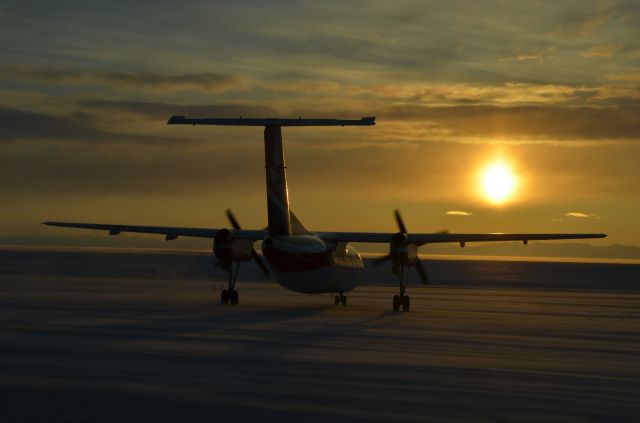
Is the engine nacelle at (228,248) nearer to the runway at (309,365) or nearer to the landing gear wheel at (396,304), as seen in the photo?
the runway at (309,365)

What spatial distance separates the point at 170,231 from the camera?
50.6 meters

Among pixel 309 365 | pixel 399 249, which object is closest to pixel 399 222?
pixel 399 249

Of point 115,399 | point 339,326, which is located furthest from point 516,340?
point 115,399

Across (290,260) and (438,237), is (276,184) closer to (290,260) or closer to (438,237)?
(290,260)

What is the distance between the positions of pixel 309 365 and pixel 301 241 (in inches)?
798

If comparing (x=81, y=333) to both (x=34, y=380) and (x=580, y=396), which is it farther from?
(x=580, y=396)

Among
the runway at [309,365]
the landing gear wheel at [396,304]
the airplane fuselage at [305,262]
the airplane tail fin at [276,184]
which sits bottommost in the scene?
the runway at [309,365]

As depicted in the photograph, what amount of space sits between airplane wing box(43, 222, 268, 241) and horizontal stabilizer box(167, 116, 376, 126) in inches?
222

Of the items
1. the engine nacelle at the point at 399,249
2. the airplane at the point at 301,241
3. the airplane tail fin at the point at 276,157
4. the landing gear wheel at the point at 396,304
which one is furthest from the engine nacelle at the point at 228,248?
the landing gear wheel at the point at 396,304

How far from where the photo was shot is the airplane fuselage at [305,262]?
4338 cm

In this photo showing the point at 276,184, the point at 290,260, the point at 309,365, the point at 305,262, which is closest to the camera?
the point at 309,365

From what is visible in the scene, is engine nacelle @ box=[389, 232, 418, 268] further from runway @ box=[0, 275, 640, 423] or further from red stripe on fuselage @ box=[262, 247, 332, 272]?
red stripe on fuselage @ box=[262, 247, 332, 272]

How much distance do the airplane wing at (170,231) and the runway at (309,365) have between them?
15.4ft

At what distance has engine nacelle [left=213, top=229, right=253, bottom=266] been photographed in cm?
4738
